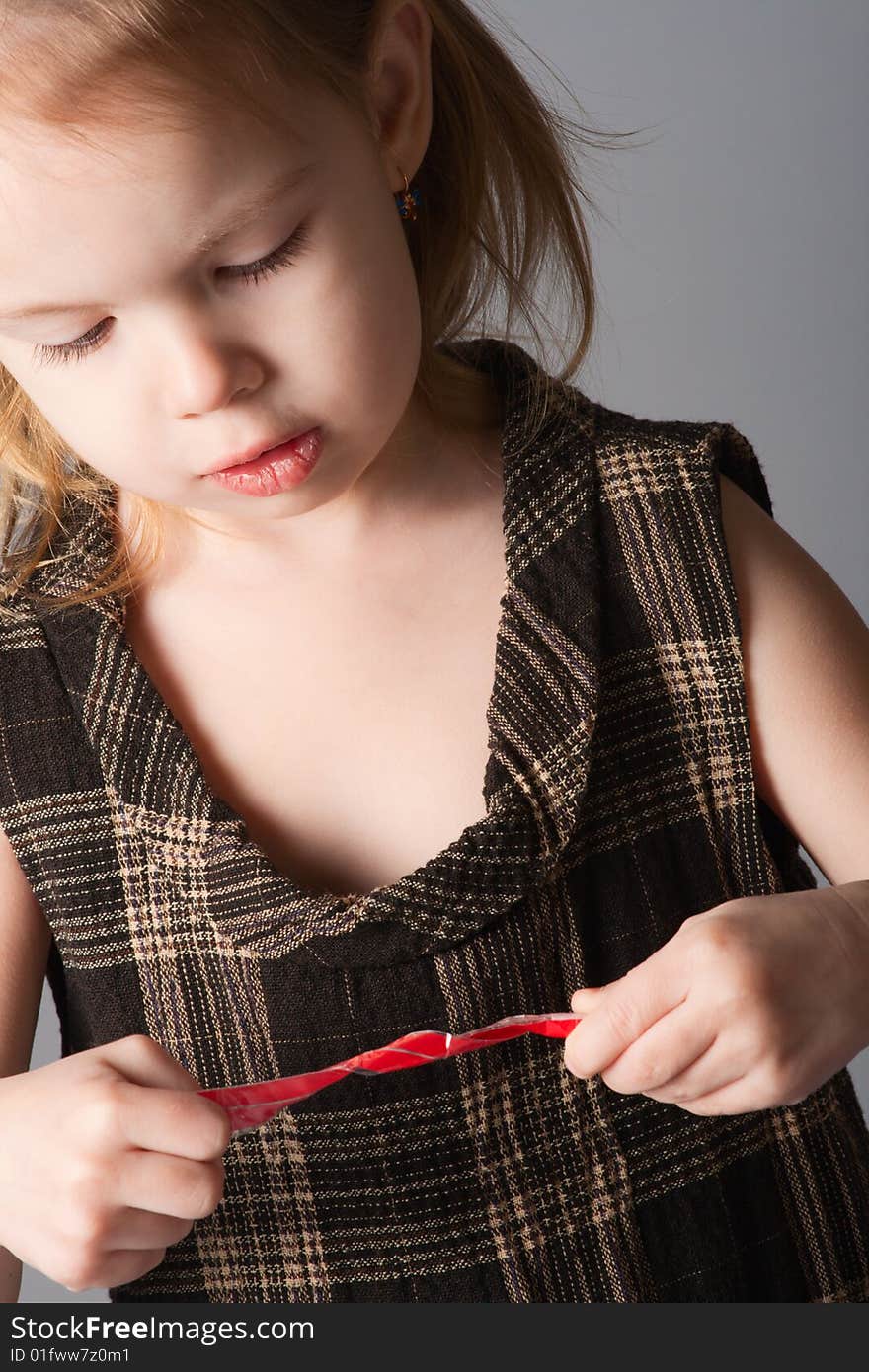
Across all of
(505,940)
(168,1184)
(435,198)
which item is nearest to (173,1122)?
(168,1184)

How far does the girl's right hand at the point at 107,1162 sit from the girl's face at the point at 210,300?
212 millimetres

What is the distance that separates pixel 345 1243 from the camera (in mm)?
666

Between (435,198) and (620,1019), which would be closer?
(620,1019)

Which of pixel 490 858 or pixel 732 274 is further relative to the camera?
pixel 732 274

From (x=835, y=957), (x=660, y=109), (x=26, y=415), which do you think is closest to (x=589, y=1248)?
(x=835, y=957)

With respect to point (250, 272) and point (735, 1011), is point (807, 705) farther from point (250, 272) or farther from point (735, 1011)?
point (250, 272)

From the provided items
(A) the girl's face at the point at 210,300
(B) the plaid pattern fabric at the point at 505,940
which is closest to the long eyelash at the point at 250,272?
(A) the girl's face at the point at 210,300

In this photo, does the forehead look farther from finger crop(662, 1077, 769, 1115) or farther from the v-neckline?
finger crop(662, 1077, 769, 1115)

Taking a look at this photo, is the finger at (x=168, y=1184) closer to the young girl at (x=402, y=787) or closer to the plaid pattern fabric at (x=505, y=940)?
the young girl at (x=402, y=787)

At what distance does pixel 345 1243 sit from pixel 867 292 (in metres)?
0.93

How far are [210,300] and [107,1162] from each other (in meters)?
0.30

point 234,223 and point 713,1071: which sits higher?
point 234,223

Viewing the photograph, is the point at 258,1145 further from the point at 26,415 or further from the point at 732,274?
the point at 732,274

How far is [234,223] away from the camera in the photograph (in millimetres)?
538
